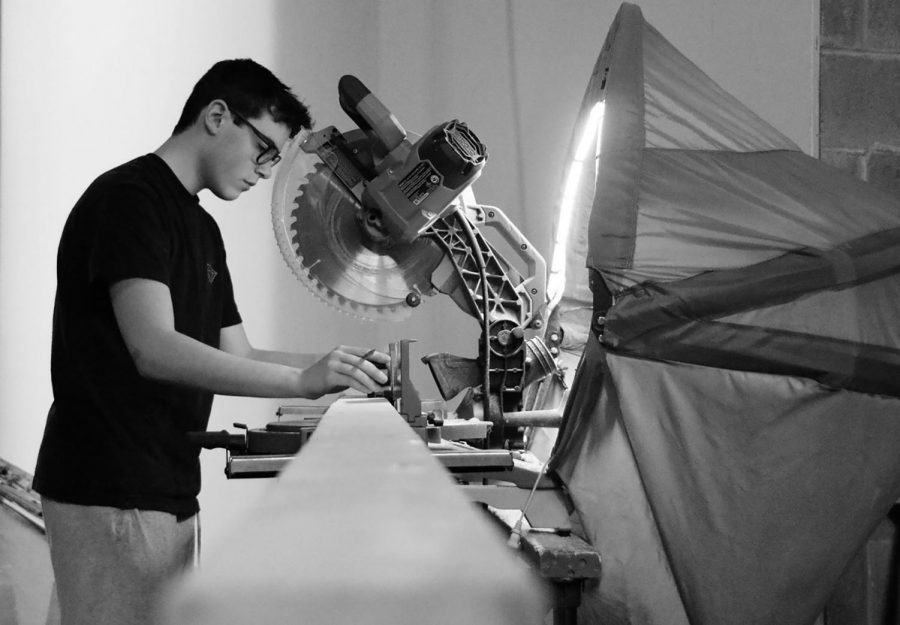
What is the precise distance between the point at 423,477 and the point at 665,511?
769 millimetres

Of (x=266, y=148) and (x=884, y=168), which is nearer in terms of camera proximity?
(x=266, y=148)

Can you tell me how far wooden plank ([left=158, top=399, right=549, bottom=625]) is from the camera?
0.34 metres

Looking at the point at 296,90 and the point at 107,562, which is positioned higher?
the point at 296,90

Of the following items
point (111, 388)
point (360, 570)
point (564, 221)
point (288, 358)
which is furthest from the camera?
point (564, 221)

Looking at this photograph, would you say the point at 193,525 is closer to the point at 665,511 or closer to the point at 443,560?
the point at 665,511

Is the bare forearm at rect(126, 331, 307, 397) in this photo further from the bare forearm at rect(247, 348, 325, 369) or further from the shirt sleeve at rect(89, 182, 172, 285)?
the bare forearm at rect(247, 348, 325, 369)

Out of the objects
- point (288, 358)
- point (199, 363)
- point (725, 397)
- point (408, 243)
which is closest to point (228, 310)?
point (288, 358)

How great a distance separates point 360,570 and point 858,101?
2.72 meters

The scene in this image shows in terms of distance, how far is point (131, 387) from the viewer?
59.8 inches

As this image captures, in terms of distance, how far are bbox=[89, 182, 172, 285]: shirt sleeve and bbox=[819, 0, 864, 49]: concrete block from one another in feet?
6.91

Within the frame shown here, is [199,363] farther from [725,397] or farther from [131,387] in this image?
[725,397]

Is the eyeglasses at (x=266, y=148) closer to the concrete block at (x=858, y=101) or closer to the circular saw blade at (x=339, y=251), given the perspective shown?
the circular saw blade at (x=339, y=251)

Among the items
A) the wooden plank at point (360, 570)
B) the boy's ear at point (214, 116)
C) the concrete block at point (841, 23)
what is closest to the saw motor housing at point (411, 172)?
the boy's ear at point (214, 116)

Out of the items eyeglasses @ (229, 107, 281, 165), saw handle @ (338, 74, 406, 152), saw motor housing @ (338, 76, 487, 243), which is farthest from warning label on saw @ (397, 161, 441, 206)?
eyeglasses @ (229, 107, 281, 165)
